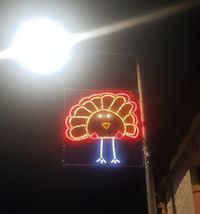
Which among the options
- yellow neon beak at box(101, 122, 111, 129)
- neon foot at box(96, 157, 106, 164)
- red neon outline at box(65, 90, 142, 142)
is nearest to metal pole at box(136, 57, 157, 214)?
red neon outline at box(65, 90, 142, 142)

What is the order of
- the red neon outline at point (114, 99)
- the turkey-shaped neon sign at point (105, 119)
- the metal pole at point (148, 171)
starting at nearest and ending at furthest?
the metal pole at point (148, 171) → the red neon outline at point (114, 99) → the turkey-shaped neon sign at point (105, 119)

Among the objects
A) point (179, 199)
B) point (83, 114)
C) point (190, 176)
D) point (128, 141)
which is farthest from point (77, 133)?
point (179, 199)

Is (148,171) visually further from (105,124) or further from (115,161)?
(105,124)

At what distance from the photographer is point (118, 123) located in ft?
24.9

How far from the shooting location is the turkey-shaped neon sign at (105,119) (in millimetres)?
7586

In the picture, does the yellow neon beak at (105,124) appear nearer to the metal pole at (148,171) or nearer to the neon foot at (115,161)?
the neon foot at (115,161)

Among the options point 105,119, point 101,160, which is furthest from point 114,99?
point 101,160

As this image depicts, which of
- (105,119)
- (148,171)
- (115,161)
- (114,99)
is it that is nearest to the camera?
(148,171)

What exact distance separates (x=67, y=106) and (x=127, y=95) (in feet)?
3.37

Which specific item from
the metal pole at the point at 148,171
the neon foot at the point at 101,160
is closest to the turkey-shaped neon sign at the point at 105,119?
the neon foot at the point at 101,160

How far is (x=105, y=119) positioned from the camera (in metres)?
7.77

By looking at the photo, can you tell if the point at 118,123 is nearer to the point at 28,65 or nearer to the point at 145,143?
the point at 145,143

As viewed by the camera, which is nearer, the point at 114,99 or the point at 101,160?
the point at 101,160

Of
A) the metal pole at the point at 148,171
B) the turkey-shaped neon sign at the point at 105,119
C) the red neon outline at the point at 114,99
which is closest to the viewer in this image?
the metal pole at the point at 148,171
